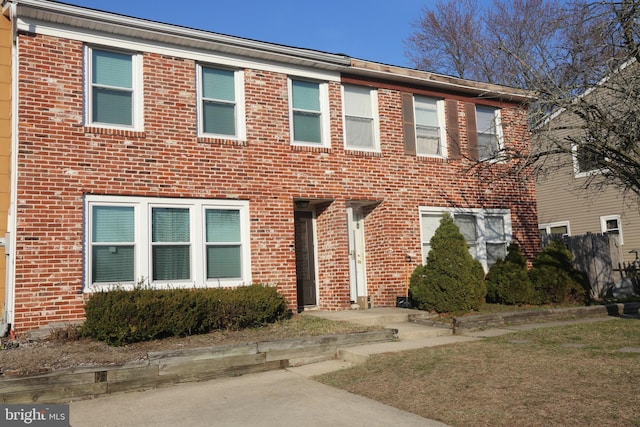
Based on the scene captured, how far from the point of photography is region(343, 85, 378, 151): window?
13.1 metres

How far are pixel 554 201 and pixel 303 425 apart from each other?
62.5ft

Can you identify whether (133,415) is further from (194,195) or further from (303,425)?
(194,195)

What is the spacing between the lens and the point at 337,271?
12.5m

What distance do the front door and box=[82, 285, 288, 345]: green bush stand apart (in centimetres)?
236

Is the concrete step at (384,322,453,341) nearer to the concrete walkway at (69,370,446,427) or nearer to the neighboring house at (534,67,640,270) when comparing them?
the concrete walkway at (69,370,446,427)

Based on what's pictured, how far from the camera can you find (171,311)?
888cm

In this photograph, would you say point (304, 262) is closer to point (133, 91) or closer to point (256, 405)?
point (133, 91)

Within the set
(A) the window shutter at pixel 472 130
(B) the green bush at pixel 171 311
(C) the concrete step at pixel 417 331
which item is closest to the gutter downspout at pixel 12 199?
(B) the green bush at pixel 171 311

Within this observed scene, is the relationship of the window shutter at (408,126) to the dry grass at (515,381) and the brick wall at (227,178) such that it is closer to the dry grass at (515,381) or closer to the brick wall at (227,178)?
the brick wall at (227,178)

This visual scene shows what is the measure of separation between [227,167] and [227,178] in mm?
221

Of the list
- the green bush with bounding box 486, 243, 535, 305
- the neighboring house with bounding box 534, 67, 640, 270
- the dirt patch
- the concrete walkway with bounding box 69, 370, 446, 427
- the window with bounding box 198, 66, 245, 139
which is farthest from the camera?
the neighboring house with bounding box 534, 67, 640, 270

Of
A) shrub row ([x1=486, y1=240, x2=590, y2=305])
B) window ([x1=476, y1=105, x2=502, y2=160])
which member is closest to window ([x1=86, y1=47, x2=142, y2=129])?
shrub row ([x1=486, y1=240, x2=590, y2=305])

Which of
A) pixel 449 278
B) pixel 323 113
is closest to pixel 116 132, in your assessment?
pixel 323 113

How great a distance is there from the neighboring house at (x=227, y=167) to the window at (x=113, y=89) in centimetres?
3
